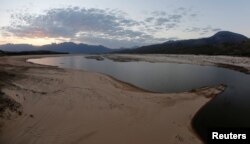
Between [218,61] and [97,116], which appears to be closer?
[97,116]

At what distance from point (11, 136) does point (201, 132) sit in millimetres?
11461

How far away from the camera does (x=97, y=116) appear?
19500 mm

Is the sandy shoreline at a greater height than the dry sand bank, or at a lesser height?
lesser

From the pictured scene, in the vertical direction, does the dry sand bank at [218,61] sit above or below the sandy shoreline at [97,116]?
above

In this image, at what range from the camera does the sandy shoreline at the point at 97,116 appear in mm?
15508

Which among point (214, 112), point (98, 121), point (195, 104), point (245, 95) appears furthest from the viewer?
point (245, 95)

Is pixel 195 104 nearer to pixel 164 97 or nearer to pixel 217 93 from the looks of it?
pixel 164 97

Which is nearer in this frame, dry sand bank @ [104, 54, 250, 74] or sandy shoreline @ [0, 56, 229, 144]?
sandy shoreline @ [0, 56, 229, 144]

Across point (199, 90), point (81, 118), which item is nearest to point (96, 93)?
point (81, 118)

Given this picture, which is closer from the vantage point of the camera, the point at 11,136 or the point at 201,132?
the point at 11,136

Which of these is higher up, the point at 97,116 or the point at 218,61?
the point at 218,61

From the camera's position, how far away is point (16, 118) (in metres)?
17.8

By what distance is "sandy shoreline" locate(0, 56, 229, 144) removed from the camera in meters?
15.5

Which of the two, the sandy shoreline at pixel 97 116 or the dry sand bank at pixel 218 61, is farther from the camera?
the dry sand bank at pixel 218 61
